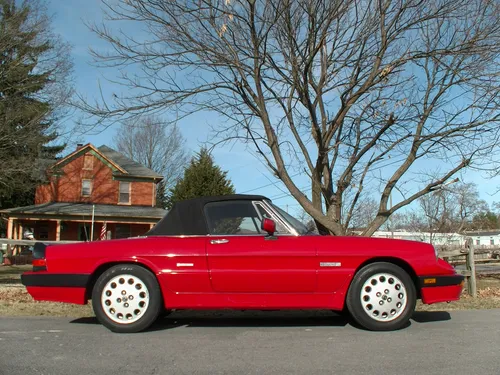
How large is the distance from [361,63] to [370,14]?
1.00m

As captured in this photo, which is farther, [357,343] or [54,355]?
[357,343]

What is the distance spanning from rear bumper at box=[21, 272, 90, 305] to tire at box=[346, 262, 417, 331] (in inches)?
109

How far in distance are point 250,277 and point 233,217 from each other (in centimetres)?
80

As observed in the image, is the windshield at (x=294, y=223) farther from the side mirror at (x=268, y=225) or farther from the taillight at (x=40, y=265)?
the taillight at (x=40, y=265)

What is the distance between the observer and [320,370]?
3570 mm

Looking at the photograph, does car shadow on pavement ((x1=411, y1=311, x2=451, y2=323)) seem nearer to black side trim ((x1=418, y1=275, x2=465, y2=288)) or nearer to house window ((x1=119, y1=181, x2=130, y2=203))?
black side trim ((x1=418, y1=275, x2=465, y2=288))

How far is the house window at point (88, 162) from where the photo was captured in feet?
98.2

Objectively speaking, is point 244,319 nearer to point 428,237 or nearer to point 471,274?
point 471,274

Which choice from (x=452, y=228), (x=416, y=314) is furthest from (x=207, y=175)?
(x=452, y=228)

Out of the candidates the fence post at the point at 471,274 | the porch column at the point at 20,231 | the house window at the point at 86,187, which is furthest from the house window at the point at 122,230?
the fence post at the point at 471,274

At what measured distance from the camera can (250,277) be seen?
481 cm

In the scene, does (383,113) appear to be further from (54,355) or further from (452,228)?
(452,228)

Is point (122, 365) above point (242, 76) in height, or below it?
below

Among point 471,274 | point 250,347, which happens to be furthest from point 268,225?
point 471,274
